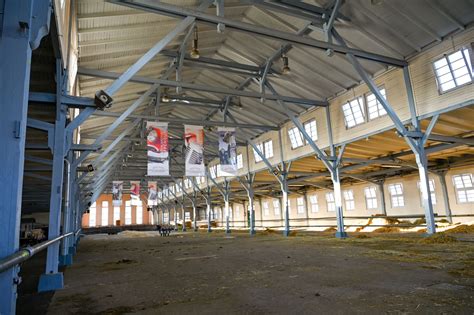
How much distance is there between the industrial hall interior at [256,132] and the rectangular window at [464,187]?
0.07 metres

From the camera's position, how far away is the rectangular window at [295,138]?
63.1ft

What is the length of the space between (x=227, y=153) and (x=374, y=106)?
7.11m

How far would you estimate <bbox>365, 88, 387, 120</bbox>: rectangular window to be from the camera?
13.9 meters

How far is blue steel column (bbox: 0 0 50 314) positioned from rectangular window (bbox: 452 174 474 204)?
71.7 ft

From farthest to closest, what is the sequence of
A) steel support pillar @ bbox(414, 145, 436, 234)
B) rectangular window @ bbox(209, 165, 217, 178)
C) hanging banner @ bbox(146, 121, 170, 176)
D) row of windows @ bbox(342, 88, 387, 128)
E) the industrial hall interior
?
rectangular window @ bbox(209, 165, 217, 178) → row of windows @ bbox(342, 88, 387, 128) → hanging banner @ bbox(146, 121, 170, 176) → steel support pillar @ bbox(414, 145, 436, 234) → the industrial hall interior

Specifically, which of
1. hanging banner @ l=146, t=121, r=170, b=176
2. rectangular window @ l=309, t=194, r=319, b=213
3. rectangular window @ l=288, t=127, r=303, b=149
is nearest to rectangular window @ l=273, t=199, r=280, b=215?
rectangular window @ l=309, t=194, r=319, b=213

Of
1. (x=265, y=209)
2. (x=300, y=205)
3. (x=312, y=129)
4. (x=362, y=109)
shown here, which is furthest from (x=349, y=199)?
(x=362, y=109)

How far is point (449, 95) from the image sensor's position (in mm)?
11117

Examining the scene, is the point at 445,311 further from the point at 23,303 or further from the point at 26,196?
the point at 26,196

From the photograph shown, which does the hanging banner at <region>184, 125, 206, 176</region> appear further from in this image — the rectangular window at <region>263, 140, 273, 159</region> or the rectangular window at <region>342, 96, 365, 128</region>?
the rectangular window at <region>263, 140, 273, 159</region>

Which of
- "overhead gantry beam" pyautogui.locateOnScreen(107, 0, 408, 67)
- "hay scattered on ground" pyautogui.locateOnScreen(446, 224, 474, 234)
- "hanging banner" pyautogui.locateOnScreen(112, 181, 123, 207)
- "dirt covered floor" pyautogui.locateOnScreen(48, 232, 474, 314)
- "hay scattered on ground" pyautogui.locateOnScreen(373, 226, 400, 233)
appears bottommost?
"hay scattered on ground" pyautogui.locateOnScreen(373, 226, 400, 233)

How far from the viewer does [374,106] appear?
14242 mm

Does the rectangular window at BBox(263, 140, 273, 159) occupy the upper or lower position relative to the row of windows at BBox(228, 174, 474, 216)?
upper

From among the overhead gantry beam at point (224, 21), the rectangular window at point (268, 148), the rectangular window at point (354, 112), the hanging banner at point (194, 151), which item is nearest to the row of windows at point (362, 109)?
the rectangular window at point (354, 112)
